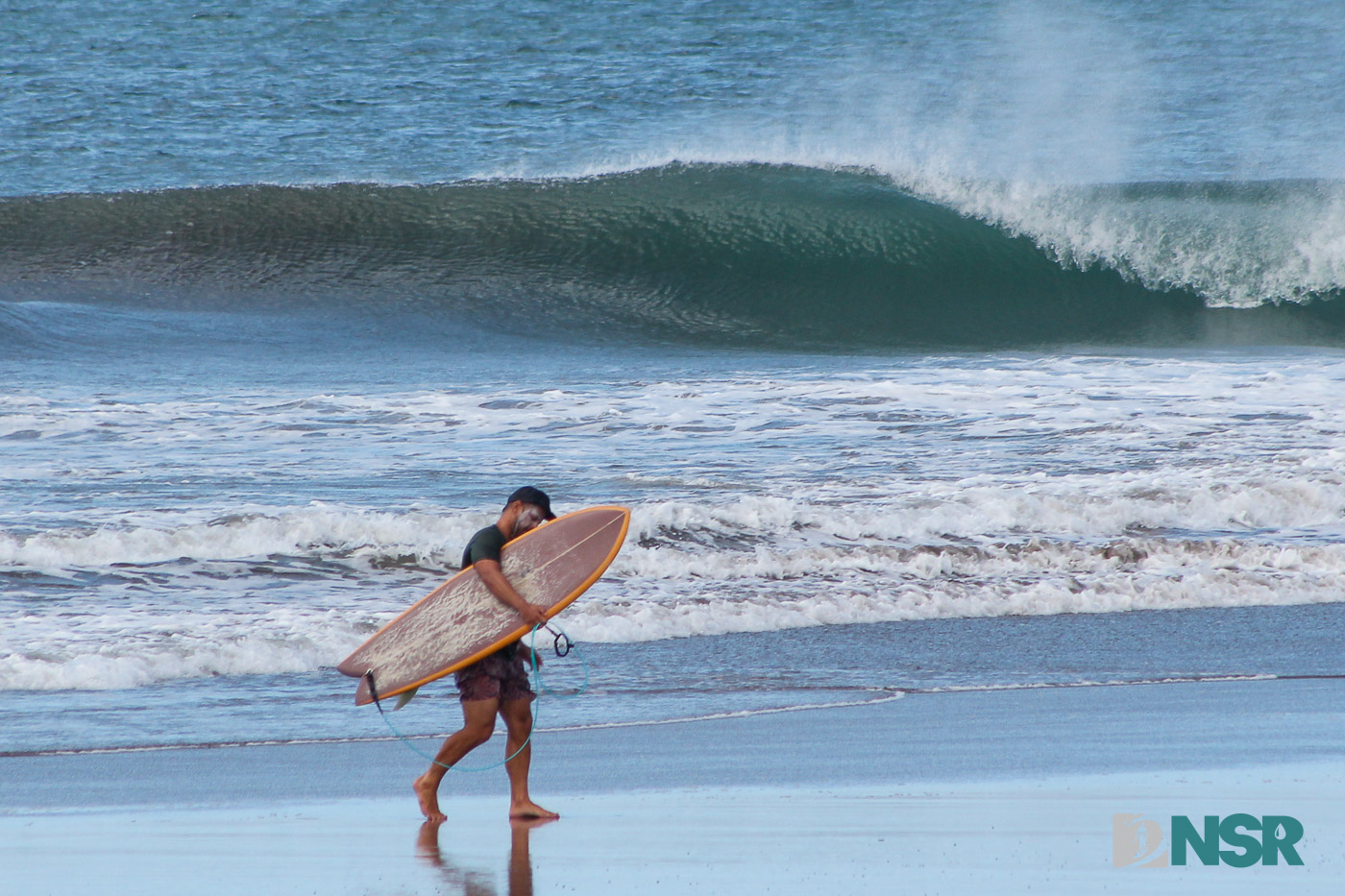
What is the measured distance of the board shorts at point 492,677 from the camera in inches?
135

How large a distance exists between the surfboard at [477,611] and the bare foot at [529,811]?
14.4 inches

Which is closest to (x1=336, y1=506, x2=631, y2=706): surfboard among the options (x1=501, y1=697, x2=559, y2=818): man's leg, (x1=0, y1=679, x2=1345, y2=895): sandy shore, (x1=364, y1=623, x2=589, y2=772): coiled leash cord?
(x1=364, y1=623, x2=589, y2=772): coiled leash cord

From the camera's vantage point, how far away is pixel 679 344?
13.9 meters

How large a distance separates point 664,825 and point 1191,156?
19.2 meters

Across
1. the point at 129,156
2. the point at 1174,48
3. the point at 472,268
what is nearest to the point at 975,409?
the point at 472,268

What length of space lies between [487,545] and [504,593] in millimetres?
152

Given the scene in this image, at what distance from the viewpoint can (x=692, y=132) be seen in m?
20.4

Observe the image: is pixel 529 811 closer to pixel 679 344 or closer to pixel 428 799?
pixel 428 799

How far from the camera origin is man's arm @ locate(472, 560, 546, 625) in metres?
3.31

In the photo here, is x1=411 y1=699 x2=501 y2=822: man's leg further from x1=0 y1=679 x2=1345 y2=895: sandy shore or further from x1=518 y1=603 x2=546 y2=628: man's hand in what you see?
x1=518 y1=603 x2=546 y2=628: man's hand

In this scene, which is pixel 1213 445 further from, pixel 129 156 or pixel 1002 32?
pixel 1002 32

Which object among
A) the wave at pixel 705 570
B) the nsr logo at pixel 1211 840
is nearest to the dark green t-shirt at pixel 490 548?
the nsr logo at pixel 1211 840

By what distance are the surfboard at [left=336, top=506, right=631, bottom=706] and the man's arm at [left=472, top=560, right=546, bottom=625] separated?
5cm

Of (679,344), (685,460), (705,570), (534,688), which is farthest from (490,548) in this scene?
(679,344)
